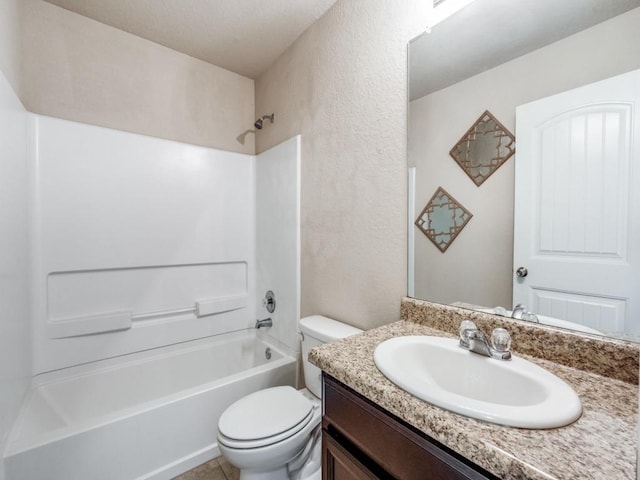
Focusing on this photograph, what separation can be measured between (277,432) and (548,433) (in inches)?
38.7

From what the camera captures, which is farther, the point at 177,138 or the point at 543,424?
the point at 177,138

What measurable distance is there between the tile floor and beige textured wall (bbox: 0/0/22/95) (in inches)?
82.7

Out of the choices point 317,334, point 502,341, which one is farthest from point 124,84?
point 502,341

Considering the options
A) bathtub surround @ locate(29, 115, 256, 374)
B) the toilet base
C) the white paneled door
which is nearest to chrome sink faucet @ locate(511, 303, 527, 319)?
the white paneled door

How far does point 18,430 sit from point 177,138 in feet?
5.94

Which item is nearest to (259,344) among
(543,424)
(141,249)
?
(141,249)

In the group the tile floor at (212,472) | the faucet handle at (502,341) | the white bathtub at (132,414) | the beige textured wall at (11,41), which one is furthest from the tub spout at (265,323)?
the beige textured wall at (11,41)

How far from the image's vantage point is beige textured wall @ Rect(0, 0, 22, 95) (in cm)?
124

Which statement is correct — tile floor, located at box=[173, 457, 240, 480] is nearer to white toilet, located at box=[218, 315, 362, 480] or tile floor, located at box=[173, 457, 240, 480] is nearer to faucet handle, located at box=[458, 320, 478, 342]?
white toilet, located at box=[218, 315, 362, 480]

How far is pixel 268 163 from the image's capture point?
2205mm

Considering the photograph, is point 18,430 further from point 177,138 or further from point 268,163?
point 268,163

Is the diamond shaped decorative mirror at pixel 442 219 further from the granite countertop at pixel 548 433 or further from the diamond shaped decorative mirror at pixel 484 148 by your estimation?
the granite countertop at pixel 548 433

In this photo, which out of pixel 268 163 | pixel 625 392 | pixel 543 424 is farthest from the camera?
pixel 268 163

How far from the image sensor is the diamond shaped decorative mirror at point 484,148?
0.97 metres
